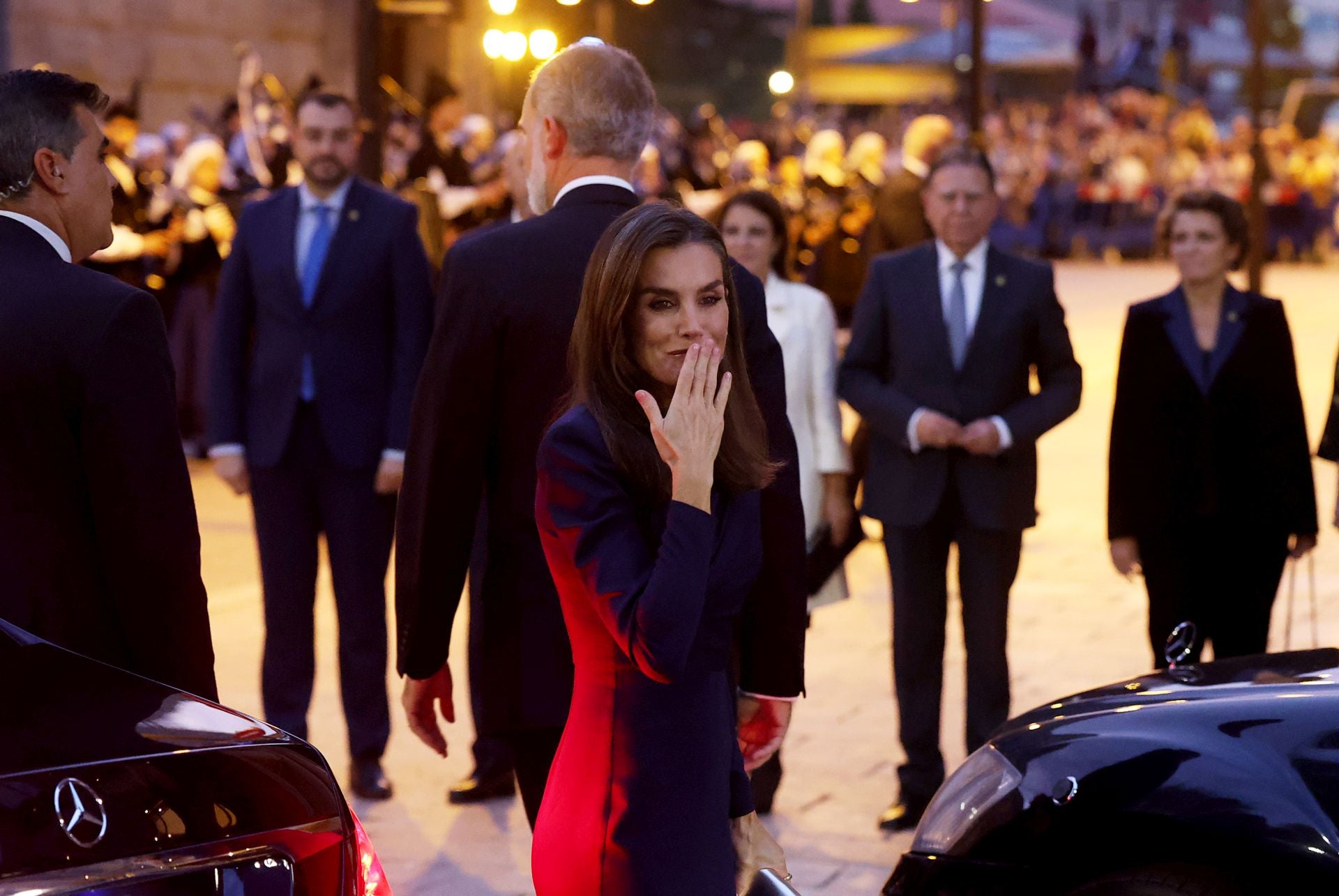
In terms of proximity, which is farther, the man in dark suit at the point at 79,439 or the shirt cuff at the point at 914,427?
the shirt cuff at the point at 914,427

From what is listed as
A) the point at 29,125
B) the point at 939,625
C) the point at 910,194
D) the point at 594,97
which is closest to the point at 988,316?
the point at 939,625

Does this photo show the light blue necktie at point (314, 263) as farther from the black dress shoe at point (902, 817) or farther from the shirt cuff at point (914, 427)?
the black dress shoe at point (902, 817)

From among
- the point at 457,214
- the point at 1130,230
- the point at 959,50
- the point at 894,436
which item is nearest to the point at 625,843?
the point at 894,436

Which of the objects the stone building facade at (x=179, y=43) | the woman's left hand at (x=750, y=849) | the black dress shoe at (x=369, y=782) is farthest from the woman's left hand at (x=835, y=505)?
the stone building facade at (x=179, y=43)

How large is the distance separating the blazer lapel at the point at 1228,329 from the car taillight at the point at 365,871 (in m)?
3.72

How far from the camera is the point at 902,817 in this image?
18.7 ft

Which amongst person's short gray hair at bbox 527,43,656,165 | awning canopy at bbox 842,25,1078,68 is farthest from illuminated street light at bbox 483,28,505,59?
awning canopy at bbox 842,25,1078,68

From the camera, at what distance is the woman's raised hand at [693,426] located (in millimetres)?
2773

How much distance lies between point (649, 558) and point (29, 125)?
1.31m

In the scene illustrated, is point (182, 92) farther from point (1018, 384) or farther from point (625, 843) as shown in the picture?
point (625, 843)

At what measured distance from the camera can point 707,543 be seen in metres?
2.77

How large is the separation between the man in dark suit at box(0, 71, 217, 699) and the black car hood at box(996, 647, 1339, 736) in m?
1.74

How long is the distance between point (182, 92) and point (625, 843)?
23929 millimetres

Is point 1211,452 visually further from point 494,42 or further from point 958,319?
point 494,42
